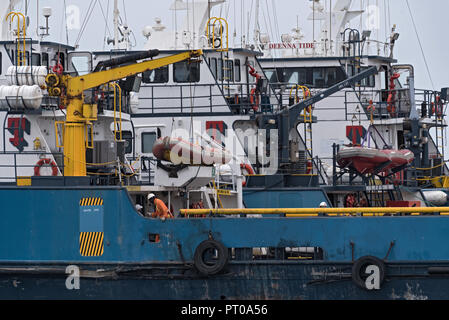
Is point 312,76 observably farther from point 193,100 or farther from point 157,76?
point 157,76

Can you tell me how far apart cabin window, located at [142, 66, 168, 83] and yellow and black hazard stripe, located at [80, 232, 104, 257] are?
782cm

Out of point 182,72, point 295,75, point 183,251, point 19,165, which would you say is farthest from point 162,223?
point 295,75

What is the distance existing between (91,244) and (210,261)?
2157 mm

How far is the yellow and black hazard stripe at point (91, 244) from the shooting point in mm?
17144

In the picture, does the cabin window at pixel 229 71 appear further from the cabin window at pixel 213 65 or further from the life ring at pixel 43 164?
the life ring at pixel 43 164

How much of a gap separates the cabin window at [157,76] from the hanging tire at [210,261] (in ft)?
27.1

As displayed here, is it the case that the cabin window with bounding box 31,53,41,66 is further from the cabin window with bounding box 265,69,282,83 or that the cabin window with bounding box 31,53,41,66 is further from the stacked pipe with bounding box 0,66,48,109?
the cabin window with bounding box 265,69,282,83

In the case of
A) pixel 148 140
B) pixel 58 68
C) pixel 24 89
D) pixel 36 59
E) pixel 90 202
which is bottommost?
pixel 90 202

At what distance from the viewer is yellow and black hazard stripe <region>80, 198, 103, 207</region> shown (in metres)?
17.2

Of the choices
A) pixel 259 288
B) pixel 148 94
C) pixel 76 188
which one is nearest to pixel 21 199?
pixel 76 188

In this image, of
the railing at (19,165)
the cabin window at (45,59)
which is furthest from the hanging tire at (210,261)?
the cabin window at (45,59)

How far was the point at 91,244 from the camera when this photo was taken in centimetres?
1717

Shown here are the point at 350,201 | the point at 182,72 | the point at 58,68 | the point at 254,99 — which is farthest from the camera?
the point at 182,72
